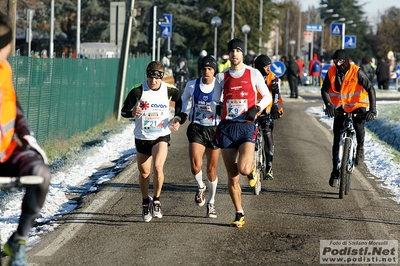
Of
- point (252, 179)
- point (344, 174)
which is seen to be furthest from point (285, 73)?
point (252, 179)

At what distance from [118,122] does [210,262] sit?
16.8 m

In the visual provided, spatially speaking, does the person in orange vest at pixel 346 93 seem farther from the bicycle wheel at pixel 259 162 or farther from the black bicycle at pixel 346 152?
the bicycle wheel at pixel 259 162

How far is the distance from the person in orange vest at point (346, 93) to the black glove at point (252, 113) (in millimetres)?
2601

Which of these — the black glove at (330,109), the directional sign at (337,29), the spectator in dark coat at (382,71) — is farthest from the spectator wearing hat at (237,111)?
the spectator in dark coat at (382,71)

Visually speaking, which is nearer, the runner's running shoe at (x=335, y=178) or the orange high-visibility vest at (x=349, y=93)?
the orange high-visibility vest at (x=349, y=93)

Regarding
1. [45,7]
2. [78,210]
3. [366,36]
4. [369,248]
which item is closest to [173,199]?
[78,210]

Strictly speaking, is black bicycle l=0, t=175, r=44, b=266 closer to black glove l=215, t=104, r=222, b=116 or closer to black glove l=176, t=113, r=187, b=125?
black glove l=215, t=104, r=222, b=116

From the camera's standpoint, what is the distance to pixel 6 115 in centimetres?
562

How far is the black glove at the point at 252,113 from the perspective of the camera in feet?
31.3

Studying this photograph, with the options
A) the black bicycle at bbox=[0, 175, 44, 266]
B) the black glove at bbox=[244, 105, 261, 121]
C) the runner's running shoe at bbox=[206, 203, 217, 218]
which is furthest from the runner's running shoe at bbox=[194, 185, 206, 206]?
the black bicycle at bbox=[0, 175, 44, 266]

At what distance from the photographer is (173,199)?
38.1 feet

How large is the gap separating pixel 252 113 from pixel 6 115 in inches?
168

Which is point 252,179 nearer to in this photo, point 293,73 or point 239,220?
point 239,220

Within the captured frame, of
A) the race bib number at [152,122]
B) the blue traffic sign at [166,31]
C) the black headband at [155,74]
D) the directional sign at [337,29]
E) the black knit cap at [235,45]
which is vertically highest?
the directional sign at [337,29]
